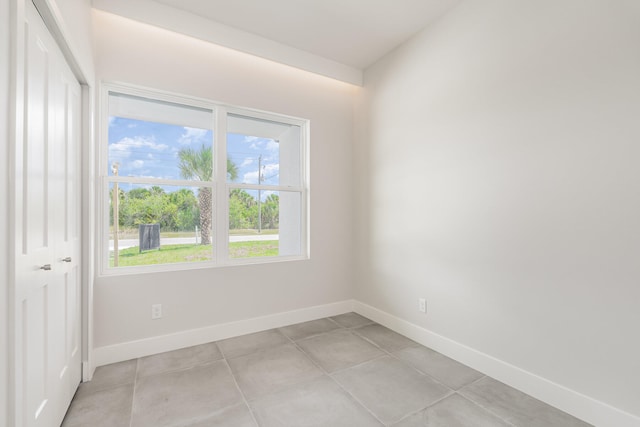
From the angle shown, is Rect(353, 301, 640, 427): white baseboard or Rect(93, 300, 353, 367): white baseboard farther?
Rect(93, 300, 353, 367): white baseboard

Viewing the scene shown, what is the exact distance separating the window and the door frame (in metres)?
0.28

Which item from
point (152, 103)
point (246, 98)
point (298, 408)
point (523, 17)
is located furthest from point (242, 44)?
point (298, 408)

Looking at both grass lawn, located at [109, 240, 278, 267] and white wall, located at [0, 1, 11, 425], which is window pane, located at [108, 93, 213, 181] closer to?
grass lawn, located at [109, 240, 278, 267]

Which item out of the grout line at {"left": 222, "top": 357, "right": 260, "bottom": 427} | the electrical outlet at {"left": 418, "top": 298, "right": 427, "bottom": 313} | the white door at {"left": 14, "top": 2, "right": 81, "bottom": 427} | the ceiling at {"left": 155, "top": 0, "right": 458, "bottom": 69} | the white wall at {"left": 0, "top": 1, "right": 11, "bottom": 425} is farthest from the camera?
the electrical outlet at {"left": 418, "top": 298, "right": 427, "bottom": 313}

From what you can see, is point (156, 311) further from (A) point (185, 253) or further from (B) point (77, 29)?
(B) point (77, 29)

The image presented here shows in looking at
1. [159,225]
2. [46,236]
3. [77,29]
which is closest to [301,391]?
[46,236]

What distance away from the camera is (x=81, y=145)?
2004 mm

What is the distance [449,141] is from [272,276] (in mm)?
2152

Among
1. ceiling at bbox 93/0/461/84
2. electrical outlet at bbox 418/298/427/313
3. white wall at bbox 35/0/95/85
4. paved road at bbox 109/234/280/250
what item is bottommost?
electrical outlet at bbox 418/298/427/313

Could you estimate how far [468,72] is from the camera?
2.34 meters

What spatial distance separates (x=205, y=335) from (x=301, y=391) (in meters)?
1.18

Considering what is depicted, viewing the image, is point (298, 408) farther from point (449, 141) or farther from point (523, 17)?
point (523, 17)

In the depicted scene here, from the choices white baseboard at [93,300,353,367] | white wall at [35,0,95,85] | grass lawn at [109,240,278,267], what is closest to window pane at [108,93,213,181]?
white wall at [35,0,95,85]

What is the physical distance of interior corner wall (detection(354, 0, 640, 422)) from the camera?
5.22 ft
